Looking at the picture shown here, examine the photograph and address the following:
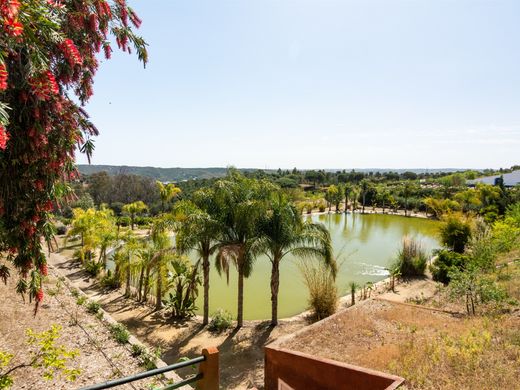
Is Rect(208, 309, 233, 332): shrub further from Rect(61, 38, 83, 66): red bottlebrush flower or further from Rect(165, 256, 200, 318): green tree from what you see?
Rect(61, 38, 83, 66): red bottlebrush flower

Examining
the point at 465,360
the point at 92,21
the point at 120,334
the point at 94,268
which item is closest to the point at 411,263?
the point at 465,360

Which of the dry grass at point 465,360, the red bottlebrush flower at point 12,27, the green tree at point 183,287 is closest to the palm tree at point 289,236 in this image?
the green tree at point 183,287

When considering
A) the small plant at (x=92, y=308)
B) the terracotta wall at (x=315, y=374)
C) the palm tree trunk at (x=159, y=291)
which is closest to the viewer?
the terracotta wall at (x=315, y=374)

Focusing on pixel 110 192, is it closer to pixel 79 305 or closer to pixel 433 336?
pixel 79 305

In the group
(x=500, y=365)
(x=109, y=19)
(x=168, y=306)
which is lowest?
(x=168, y=306)

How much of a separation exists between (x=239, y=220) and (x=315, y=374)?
4757 millimetres

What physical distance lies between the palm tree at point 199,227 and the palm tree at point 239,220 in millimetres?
270

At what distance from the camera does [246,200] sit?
9797 millimetres

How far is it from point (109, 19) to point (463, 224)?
729 inches

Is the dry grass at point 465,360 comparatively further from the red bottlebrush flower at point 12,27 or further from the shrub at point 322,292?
the red bottlebrush flower at point 12,27

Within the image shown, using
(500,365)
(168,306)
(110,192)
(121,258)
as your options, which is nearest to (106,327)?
(168,306)

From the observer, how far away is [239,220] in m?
9.45

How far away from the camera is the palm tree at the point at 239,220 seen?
9.27 meters

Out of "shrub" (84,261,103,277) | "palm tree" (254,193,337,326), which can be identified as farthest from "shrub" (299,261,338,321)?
"shrub" (84,261,103,277)
